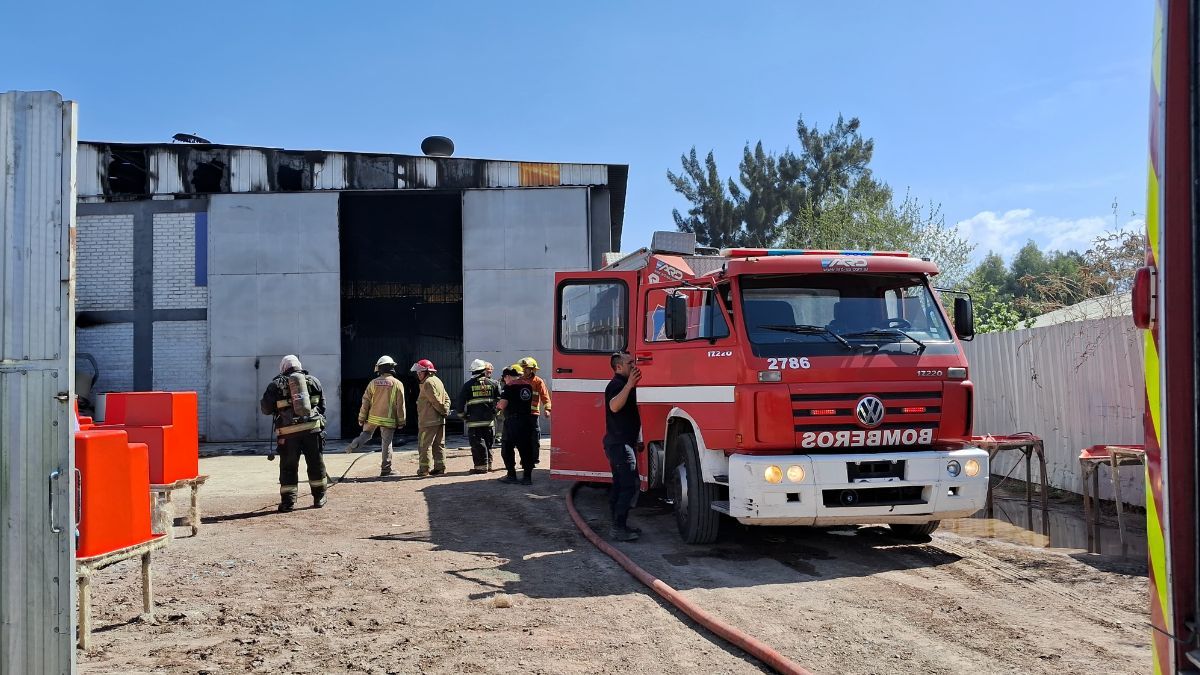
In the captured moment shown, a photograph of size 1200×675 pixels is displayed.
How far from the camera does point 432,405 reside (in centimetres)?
1338

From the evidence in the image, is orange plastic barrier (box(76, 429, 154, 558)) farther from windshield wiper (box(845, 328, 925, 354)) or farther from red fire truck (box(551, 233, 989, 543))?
windshield wiper (box(845, 328, 925, 354))

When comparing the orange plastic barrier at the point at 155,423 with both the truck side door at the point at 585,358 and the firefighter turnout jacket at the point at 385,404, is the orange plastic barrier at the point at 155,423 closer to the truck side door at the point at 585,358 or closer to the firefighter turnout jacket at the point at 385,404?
the truck side door at the point at 585,358

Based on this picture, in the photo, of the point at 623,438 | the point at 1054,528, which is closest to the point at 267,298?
the point at 623,438

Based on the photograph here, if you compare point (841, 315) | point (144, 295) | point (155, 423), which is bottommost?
point (155, 423)

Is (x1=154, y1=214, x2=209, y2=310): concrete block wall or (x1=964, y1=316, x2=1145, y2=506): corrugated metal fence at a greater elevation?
(x1=154, y1=214, x2=209, y2=310): concrete block wall

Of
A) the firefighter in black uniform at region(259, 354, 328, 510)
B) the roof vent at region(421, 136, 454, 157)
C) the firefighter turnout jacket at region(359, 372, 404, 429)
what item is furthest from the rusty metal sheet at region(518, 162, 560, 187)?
the firefighter in black uniform at region(259, 354, 328, 510)

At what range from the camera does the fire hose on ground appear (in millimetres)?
4605

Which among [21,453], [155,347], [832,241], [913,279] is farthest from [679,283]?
[832,241]

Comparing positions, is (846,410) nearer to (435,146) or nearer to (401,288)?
(401,288)

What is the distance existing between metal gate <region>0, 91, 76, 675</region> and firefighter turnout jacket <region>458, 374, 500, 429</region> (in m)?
10.2

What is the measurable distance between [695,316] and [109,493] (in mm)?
4654

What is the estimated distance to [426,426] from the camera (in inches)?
531

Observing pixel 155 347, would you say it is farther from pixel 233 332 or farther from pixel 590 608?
pixel 590 608

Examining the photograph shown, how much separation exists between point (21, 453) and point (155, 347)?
1993 centimetres
